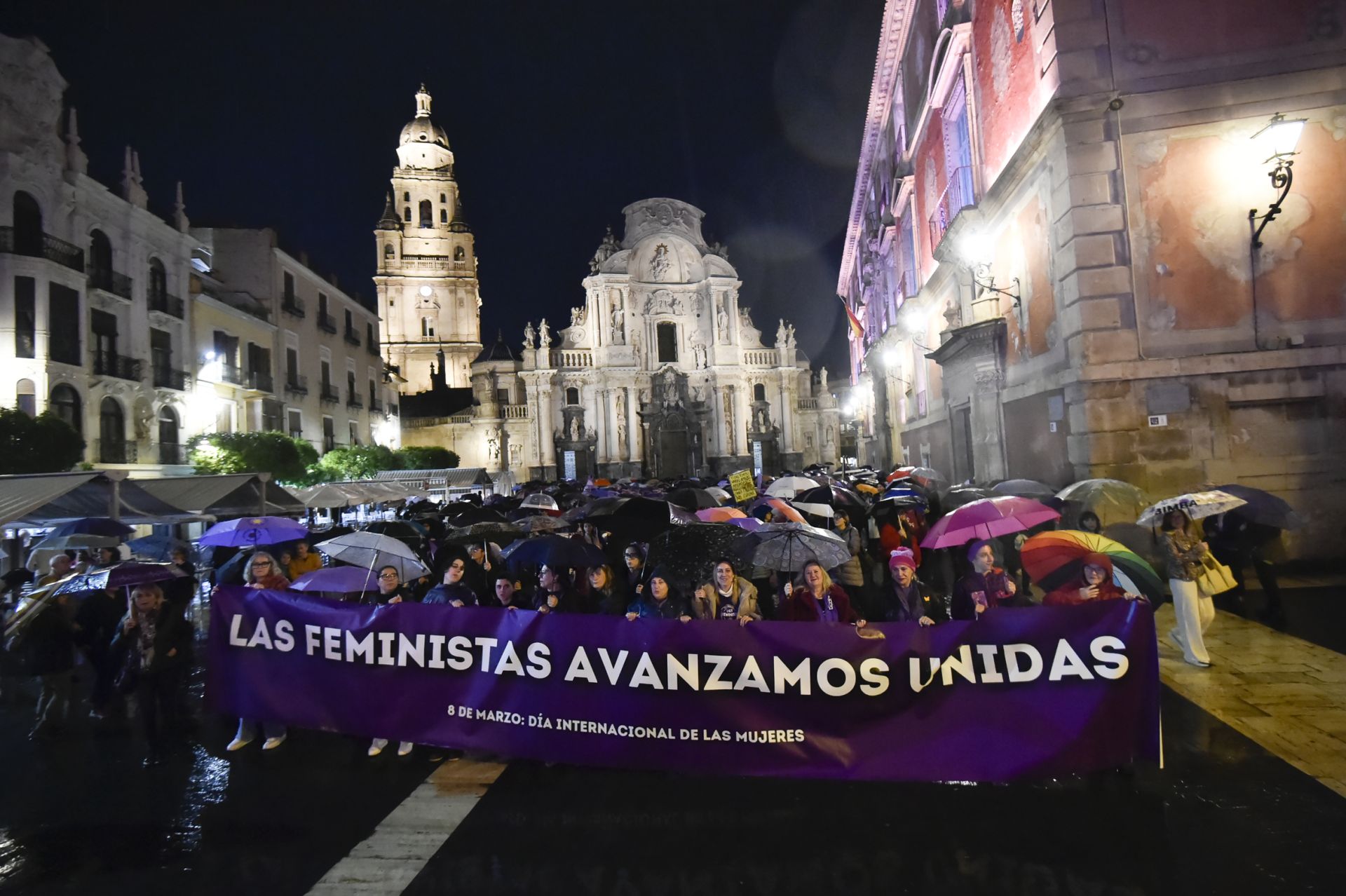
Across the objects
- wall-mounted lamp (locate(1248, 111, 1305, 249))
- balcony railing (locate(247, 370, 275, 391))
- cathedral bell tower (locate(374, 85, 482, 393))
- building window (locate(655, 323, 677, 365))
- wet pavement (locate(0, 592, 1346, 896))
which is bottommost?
wet pavement (locate(0, 592, 1346, 896))

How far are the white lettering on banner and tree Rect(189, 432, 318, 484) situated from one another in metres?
19.7

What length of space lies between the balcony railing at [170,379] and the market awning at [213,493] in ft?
43.1

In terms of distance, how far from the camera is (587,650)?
4.99 meters

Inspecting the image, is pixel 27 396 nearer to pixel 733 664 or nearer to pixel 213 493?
pixel 213 493

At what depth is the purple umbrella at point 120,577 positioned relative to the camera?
5816mm

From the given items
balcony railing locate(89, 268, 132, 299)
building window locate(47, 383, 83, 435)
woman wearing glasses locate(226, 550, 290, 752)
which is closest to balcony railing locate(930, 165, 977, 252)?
woman wearing glasses locate(226, 550, 290, 752)

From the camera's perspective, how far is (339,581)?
6.02 m

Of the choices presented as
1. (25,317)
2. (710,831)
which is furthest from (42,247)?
(710,831)

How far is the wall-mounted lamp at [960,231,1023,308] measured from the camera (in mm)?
14070

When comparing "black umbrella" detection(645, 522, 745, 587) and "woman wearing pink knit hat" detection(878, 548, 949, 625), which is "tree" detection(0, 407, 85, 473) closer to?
"black umbrella" detection(645, 522, 745, 587)

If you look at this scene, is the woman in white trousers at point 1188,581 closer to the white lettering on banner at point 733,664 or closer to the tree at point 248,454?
the white lettering on banner at point 733,664

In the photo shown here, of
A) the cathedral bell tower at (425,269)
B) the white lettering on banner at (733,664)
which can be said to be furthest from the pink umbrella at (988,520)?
the cathedral bell tower at (425,269)

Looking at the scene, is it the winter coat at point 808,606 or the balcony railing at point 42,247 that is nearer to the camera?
the winter coat at point 808,606

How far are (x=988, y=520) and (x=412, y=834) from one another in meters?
5.66
